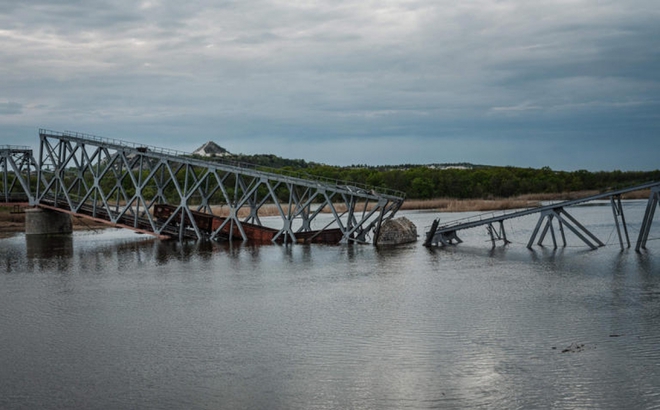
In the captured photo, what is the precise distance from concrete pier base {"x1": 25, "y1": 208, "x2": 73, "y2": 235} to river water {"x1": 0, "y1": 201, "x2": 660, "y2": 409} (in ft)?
79.9

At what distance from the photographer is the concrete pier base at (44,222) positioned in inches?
2616

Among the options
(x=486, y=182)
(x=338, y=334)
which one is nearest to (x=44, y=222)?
(x=338, y=334)

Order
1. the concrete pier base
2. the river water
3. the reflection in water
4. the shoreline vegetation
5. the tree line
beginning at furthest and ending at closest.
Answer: the tree line, the shoreline vegetation, the concrete pier base, the reflection in water, the river water

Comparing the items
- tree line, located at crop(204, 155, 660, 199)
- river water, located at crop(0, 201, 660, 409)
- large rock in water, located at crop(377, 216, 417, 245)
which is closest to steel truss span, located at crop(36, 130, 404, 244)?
large rock in water, located at crop(377, 216, 417, 245)

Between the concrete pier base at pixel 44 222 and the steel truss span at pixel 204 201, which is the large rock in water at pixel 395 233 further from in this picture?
the concrete pier base at pixel 44 222

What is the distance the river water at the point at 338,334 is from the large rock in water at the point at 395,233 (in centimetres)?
988

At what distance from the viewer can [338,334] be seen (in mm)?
23516

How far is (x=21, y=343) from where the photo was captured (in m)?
23.5

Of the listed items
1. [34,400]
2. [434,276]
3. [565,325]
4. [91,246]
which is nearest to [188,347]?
[34,400]

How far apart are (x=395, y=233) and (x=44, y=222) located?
32906mm

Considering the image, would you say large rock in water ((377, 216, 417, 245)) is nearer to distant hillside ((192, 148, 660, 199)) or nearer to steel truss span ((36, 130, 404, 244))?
steel truss span ((36, 130, 404, 244))

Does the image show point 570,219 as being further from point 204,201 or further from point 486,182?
point 486,182

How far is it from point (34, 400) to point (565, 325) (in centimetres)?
1561

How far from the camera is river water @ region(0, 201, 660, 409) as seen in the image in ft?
57.2
